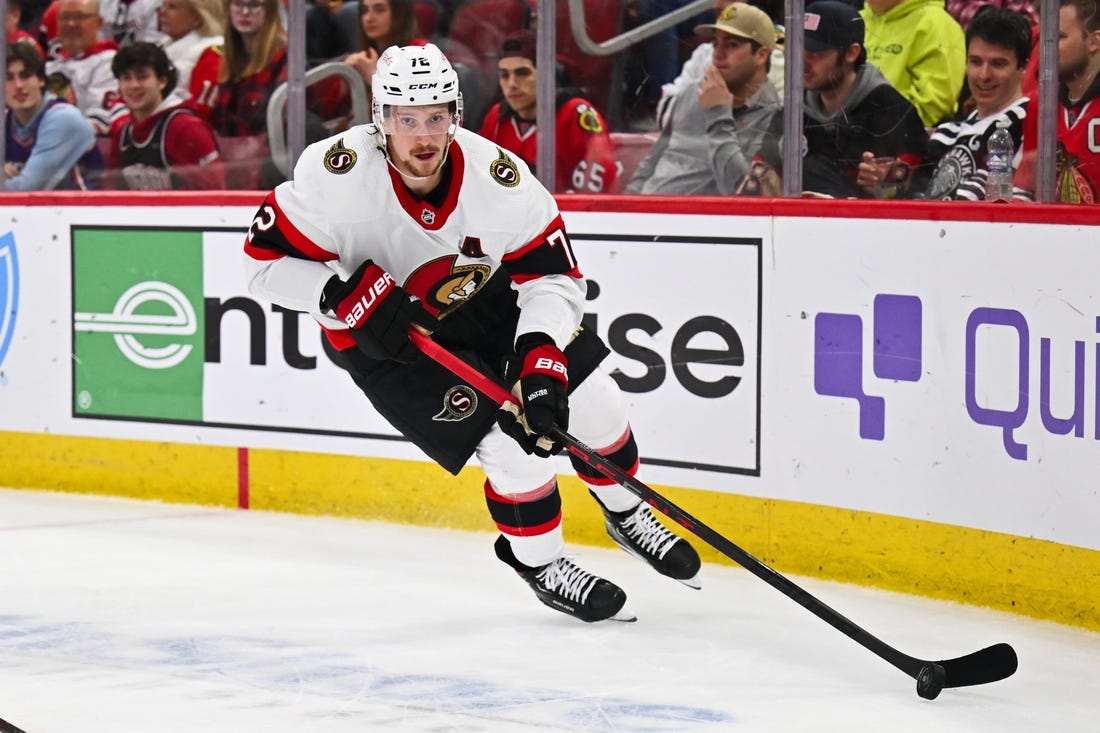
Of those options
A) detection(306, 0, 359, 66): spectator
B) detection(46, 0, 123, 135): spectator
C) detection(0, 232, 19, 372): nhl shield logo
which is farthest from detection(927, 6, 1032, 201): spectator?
detection(0, 232, 19, 372): nhl shield logo

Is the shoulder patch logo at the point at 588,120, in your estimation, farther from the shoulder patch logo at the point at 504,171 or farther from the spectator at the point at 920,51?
the shoulder patch logo at the point at 504,171

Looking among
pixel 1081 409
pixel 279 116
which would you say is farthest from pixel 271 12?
pixel 1081 409

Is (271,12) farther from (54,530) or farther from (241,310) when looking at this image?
(54,530)

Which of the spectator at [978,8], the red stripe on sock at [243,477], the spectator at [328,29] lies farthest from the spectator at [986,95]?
the red stripe on sock at [243,477]

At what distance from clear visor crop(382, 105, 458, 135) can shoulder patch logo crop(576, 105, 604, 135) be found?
129 cm

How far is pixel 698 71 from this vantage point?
14.4 ft

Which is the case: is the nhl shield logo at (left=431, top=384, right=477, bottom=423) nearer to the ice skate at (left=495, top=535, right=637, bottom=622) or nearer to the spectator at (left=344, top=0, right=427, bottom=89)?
the ice skate at (left=495, top=535, right=637, bottom=622)

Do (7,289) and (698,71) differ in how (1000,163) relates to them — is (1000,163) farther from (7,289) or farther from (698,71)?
(7,289)

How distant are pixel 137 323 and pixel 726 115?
1976mm

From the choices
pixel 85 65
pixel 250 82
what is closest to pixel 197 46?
pixel 250 82

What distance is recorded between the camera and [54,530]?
4730 millimetres

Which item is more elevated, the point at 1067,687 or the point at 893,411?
the point at 893,411

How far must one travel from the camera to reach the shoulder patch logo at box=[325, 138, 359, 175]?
11.3ft

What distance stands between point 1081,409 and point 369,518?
216 centimetres
